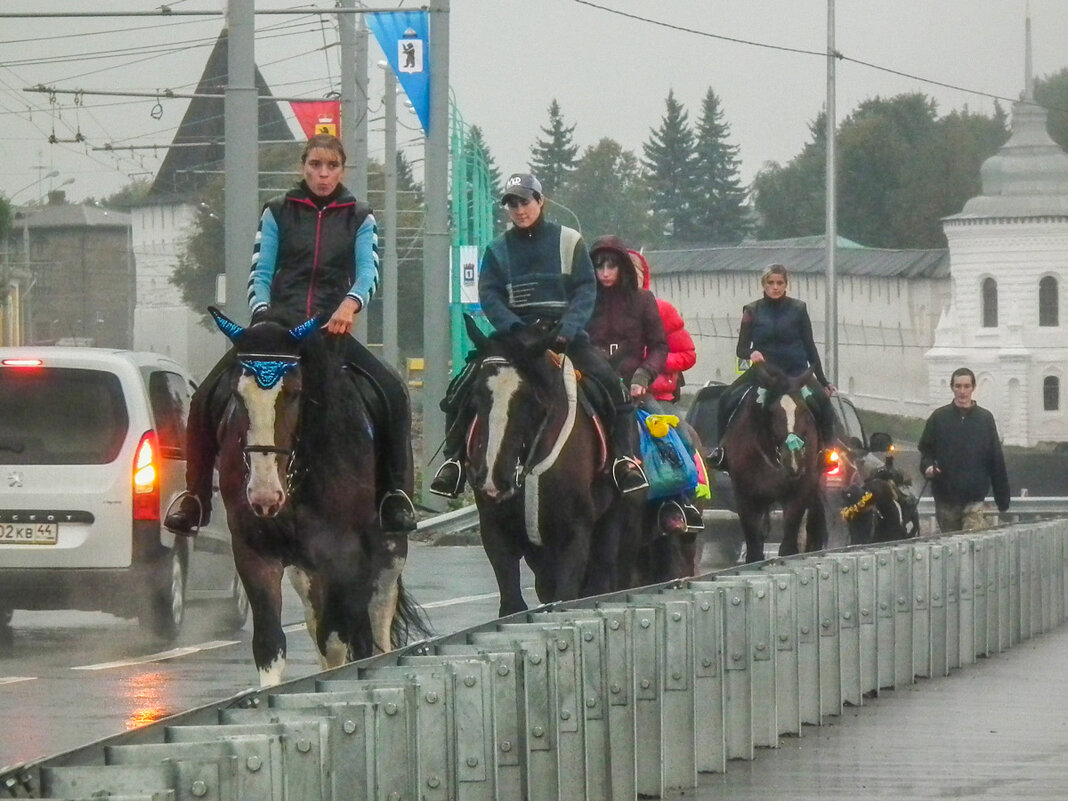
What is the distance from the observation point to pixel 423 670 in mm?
7488

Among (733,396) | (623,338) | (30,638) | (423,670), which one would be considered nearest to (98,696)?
(623,338)

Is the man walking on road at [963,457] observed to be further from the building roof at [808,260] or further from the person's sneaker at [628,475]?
the building roof at [808,260]

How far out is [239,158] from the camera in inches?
891

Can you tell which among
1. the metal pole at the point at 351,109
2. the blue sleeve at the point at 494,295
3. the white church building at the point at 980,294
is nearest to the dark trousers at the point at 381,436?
the blue sleeve at the point at 494,295

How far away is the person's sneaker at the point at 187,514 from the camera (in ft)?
35.7

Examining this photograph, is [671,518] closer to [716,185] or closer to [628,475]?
[628,475]

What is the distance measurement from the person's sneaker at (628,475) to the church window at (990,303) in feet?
380

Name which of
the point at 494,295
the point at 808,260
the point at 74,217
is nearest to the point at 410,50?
the point at 494,295

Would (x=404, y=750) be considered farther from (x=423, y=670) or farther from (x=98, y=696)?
(x=98, y=696)

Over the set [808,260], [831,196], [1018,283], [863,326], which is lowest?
[863,326]

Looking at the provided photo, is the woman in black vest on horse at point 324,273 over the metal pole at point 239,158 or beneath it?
beneath

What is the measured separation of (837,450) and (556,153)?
567 ft

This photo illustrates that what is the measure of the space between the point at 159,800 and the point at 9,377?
Result: 11004 mm

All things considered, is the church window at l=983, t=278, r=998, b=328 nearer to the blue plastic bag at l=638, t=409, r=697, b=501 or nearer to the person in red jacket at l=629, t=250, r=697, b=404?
the person in red jacket at l=629, t=250, r=697, b=404
